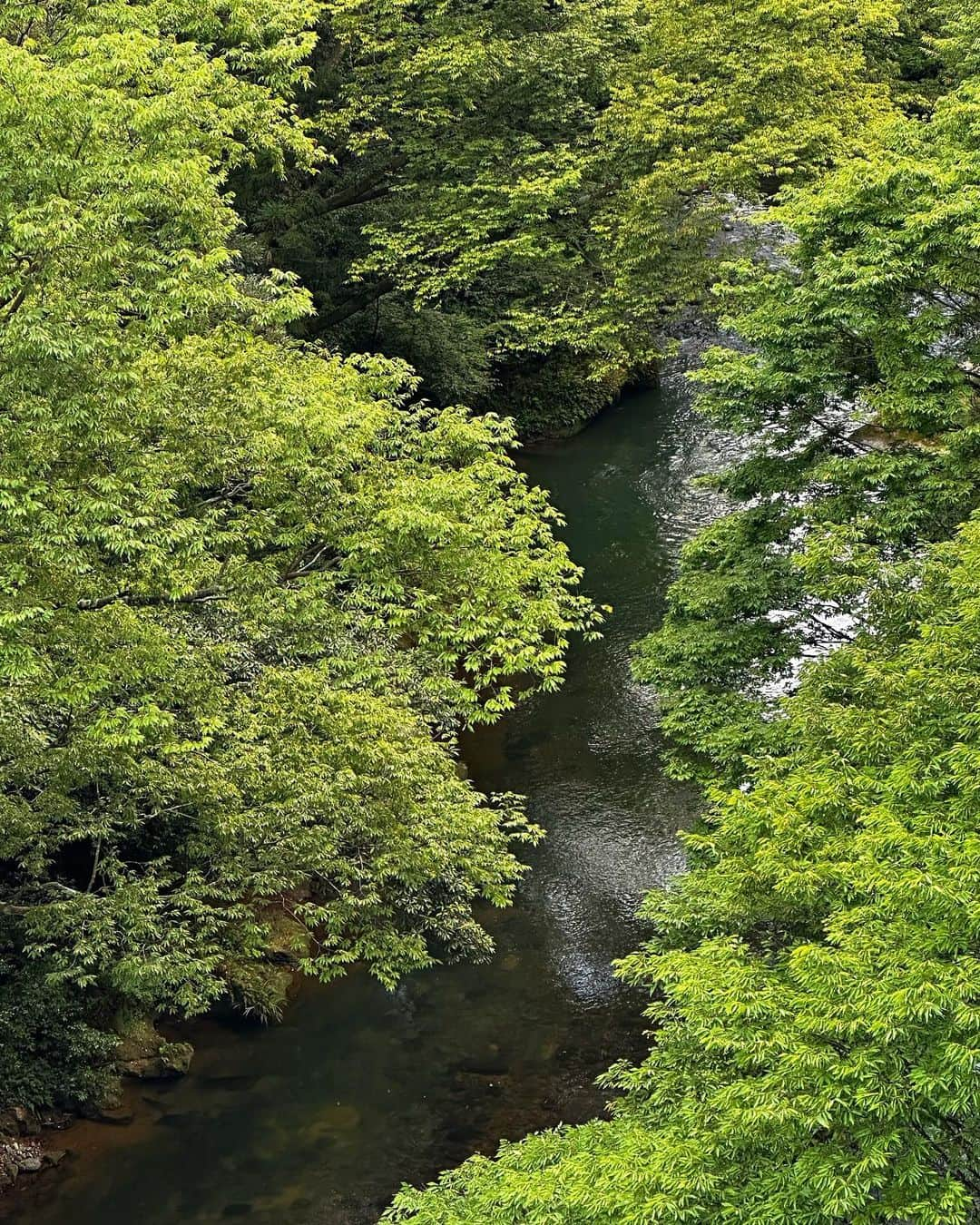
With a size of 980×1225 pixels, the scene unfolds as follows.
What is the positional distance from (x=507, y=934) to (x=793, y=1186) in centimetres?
1096

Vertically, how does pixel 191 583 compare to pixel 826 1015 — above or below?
below

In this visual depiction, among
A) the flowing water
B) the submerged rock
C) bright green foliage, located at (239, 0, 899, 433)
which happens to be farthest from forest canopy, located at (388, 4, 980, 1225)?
bright green foliage, located at (239, 0, 899, 433)

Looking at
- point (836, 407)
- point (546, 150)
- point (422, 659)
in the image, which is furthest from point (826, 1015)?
point (546, 150)

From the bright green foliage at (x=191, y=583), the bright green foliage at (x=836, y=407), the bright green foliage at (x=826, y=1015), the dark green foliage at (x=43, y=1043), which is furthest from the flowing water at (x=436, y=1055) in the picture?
the bright green foliage at (x=826, y=1015)

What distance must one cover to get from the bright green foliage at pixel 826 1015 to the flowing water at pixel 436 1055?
557 cm

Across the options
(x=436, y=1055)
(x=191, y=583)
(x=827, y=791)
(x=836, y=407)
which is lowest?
(x=436, y=1055)

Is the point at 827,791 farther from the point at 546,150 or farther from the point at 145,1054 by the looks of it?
the point at 546,150

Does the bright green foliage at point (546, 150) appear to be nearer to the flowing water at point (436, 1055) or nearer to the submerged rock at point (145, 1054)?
the flowing water at point (436, 1055)

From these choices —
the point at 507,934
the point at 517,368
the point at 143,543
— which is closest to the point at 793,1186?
the point at 143,543

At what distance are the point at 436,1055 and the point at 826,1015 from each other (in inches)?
372

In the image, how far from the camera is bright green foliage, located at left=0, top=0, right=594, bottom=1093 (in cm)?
947

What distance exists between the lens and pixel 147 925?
10.9 metres

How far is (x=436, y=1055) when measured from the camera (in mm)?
14578

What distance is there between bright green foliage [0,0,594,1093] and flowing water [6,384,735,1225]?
120cm
